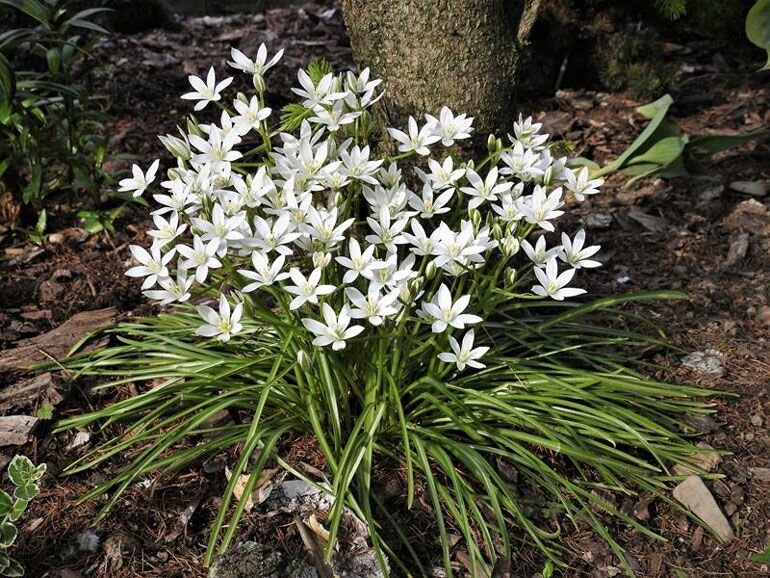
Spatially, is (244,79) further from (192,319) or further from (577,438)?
(577,438)

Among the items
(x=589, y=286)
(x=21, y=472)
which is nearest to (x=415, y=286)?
(x=21, y=472)

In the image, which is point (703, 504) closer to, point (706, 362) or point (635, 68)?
point (706, 362)

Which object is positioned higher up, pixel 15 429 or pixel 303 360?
pixel 303 360

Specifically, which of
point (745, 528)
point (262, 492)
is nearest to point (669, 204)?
point (745, 528)

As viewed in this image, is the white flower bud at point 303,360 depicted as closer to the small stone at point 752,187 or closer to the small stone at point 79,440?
the small stone at point 79,440

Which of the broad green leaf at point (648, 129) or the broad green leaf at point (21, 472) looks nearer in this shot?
the broad green leaf at point (21, 472)

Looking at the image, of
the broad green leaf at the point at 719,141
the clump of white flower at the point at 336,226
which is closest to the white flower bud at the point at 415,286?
the clump of white flower at the point at 336,226
